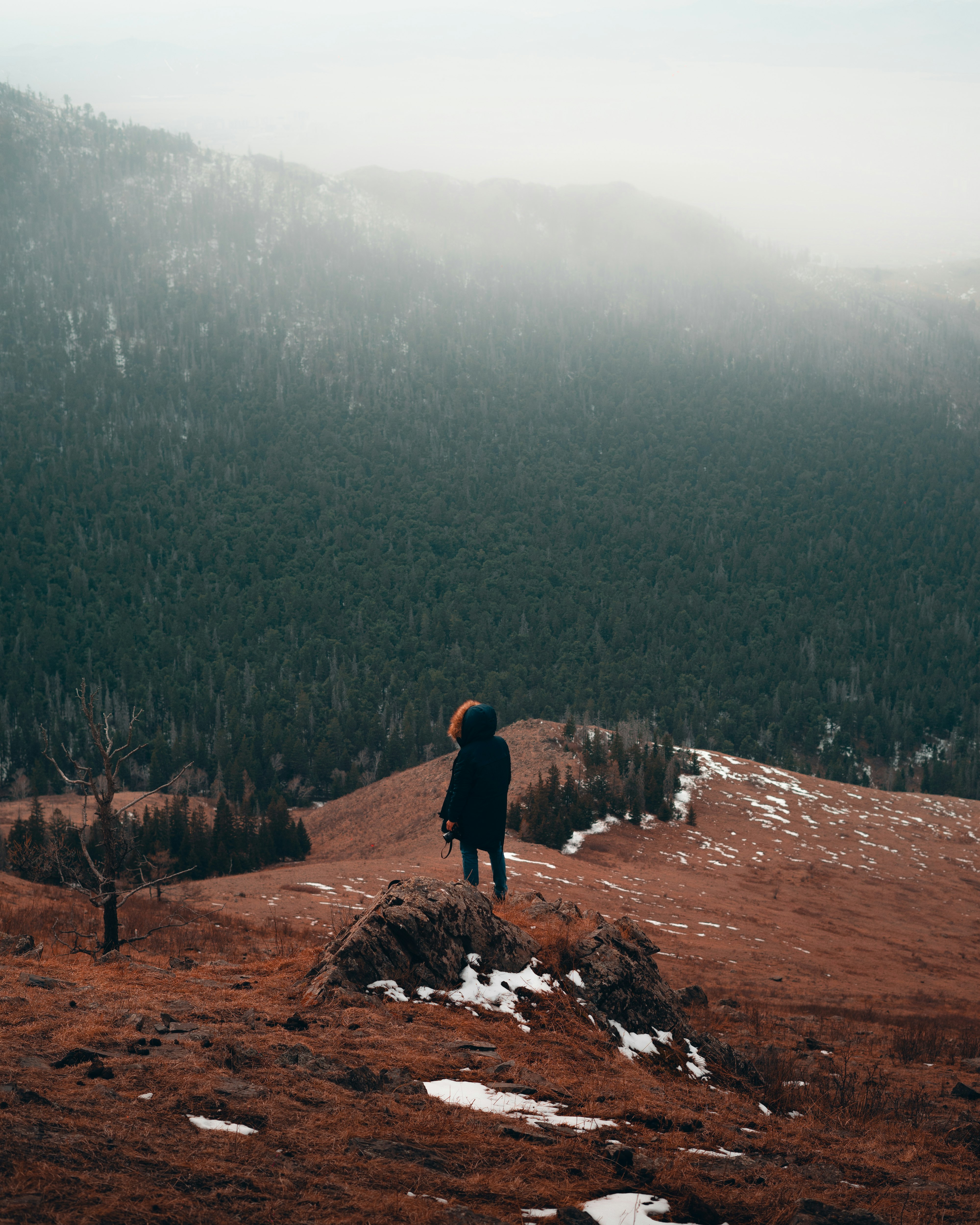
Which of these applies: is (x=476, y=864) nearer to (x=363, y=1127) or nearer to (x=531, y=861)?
(x=363, y=1127)

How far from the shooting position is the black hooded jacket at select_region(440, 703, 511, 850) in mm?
11969

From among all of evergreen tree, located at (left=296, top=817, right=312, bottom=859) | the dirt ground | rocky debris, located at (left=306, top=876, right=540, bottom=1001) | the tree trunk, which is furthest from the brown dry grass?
evergreen tree, located at (left=296, top=817, right=312, bottom=859)

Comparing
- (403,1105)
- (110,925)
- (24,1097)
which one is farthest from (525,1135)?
(110,925)

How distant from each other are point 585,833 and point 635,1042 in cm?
3796

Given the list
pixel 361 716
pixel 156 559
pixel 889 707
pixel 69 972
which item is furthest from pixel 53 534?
pixel 69 972

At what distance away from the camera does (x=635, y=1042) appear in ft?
34.7

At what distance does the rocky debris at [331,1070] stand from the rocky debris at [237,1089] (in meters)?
0.57

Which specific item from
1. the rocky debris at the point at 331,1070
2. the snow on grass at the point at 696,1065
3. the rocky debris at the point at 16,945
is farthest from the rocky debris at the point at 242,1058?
the rocky debris at the point at 16,945

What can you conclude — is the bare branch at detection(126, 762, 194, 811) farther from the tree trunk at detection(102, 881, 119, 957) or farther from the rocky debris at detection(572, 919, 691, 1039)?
the rocky debris at detection(572, 919, 691, 1039)

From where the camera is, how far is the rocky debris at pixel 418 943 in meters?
9.80

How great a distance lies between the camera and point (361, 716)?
125750 mm

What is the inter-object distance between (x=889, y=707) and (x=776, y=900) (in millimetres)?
136585

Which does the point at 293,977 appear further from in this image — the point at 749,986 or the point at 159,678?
the point at 159,678

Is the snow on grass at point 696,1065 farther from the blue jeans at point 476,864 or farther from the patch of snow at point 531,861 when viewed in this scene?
the patch of snow at point 531,861
